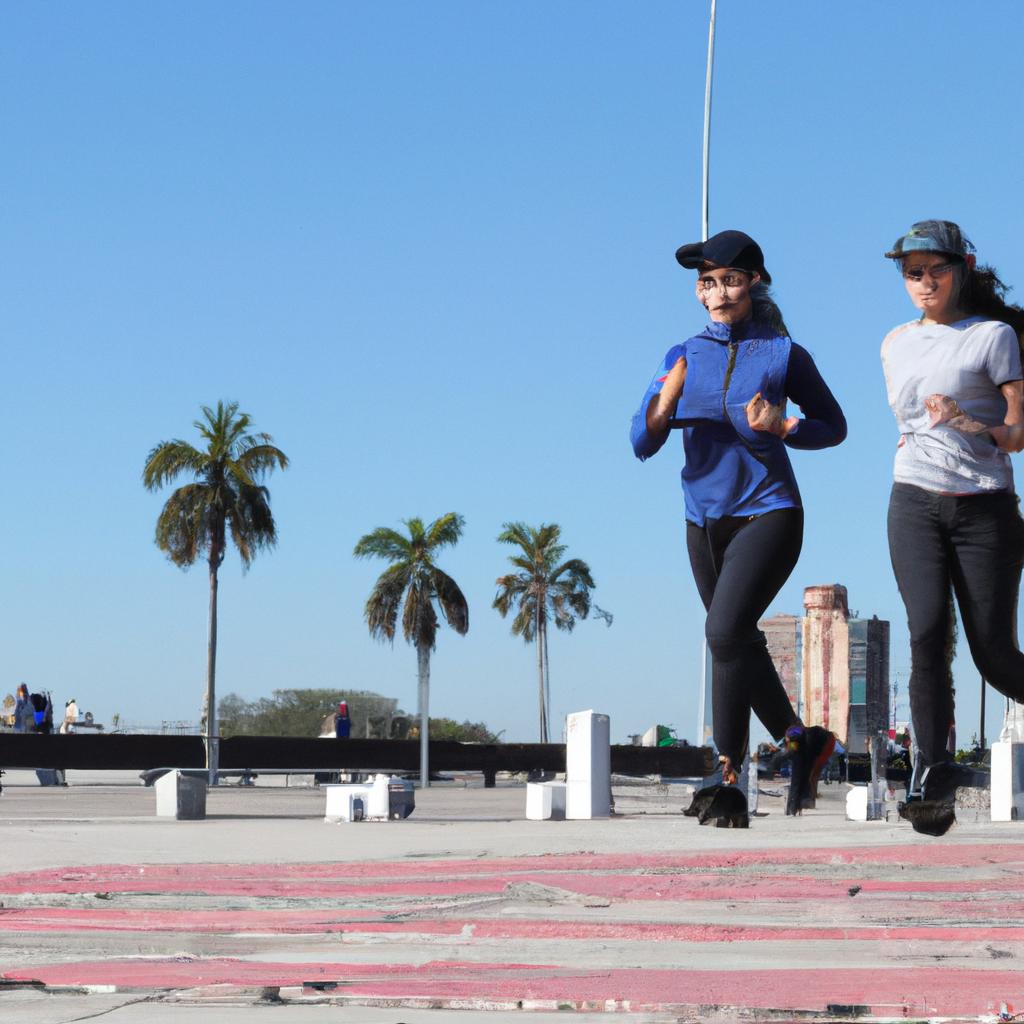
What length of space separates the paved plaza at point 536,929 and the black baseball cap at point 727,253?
6.89 feet

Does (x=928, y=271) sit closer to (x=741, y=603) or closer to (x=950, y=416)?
(x=950, y=416)

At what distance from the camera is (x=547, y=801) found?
36.4ft

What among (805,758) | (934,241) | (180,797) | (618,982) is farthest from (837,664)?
(618,982)

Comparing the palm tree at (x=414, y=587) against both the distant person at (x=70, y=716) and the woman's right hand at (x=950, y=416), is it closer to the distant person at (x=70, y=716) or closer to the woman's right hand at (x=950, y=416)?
the distant person at (x=70, y=716)

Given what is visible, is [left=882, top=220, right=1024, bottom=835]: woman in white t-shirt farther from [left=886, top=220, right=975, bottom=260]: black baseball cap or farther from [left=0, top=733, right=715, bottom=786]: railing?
[left=0, top=733, right=715, bottom=786]: railing

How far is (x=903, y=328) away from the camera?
540cm

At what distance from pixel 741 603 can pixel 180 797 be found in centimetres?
773

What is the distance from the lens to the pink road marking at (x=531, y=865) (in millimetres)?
5344

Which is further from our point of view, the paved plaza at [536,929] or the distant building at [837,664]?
the distant building at [837,664]

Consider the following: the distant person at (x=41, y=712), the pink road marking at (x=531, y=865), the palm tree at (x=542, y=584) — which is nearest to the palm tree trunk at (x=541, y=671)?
the palm tree at (x=542, y=584)

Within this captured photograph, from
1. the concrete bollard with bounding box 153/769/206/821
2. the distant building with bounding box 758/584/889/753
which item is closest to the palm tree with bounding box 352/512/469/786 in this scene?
the distant building with bounding box 758/584/889/753

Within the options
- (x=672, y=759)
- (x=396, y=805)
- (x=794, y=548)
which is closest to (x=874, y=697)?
(x=672, y=759)

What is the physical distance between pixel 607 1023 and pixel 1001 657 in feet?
6.95

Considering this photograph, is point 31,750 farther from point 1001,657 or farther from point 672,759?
point 1001,657
